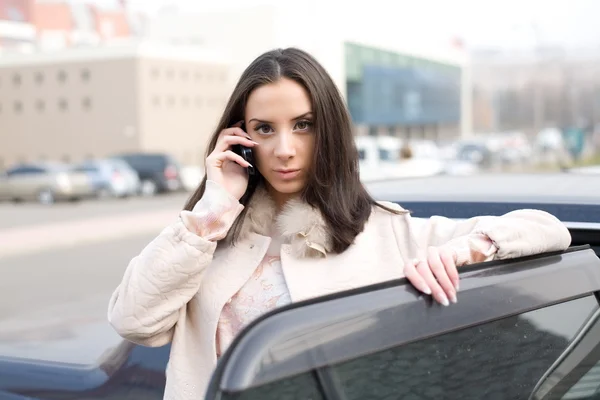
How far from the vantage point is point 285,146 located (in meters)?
1.65

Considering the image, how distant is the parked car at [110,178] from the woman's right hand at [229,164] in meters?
29.2

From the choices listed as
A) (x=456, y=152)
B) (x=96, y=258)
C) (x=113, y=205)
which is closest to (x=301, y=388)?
(x=96, y=258)

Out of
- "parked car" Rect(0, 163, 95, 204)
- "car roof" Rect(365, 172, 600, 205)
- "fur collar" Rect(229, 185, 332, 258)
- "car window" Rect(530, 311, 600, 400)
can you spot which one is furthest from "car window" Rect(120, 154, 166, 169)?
"car window" Rect(530, 311, 600, 400)

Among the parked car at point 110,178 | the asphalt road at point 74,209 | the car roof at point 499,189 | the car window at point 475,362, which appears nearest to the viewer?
the car window at point 475,362

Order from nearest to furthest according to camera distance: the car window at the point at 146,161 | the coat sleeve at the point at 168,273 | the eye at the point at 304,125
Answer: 1. the coat sleeve at the point at 168,273
2. the eye at the point at 304,125
3. the car window at the point at 146,161

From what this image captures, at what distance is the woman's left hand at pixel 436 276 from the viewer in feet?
4.13

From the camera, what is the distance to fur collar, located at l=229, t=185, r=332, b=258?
1.63 meters

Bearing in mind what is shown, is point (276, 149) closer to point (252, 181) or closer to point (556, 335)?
point (252, 181)

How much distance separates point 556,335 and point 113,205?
2692 centimetres

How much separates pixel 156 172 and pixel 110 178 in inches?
102

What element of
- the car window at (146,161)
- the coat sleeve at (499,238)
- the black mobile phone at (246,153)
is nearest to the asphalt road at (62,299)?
the black mobile phone at (246,153)

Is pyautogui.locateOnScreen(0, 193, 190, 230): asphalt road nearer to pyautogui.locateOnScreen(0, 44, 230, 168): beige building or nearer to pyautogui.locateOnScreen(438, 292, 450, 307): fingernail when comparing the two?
pyautogui.locateOnScreen(0, 44, 230, 168): beige building

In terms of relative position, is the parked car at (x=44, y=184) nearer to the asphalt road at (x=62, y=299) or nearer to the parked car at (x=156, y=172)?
the parked car at (x=156, y=172)

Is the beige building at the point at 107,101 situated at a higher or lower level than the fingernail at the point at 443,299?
lower
